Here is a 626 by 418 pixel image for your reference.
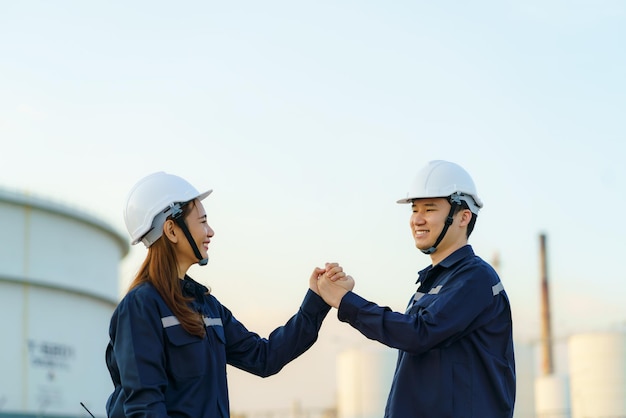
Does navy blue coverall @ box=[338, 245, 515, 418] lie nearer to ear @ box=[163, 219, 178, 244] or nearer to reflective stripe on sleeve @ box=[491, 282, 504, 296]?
reflective stripe on sleeve @ box=[491, 282, 504, 296]

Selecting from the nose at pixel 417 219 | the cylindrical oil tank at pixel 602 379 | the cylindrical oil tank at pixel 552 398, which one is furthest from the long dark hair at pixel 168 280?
the cylindrical oil tank at pixel 602 379

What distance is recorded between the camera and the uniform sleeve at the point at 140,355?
5.15 metres

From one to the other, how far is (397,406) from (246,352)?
3.43ft

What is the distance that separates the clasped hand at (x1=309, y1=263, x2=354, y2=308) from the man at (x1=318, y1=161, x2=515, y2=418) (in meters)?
0.01

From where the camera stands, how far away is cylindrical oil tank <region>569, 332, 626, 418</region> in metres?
43.9

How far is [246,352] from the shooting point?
249 inches

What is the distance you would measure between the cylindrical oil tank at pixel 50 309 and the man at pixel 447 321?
82.0ft

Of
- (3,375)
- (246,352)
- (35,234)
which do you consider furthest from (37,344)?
(246,352)

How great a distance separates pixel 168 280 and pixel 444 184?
1801mm

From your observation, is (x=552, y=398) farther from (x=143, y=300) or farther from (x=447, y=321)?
(x=143, y=300)

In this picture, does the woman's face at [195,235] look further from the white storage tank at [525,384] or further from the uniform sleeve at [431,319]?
the white storage tank at [525,384]

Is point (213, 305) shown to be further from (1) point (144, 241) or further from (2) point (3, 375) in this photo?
(2) point (3, 375)

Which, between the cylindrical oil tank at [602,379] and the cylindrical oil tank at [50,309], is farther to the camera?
the cylindrical oil tank at [602,379]

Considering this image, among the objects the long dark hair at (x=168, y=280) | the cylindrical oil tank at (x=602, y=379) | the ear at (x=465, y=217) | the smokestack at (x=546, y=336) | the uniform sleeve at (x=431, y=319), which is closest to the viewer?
the long dark hair at (x=168, y=280)
